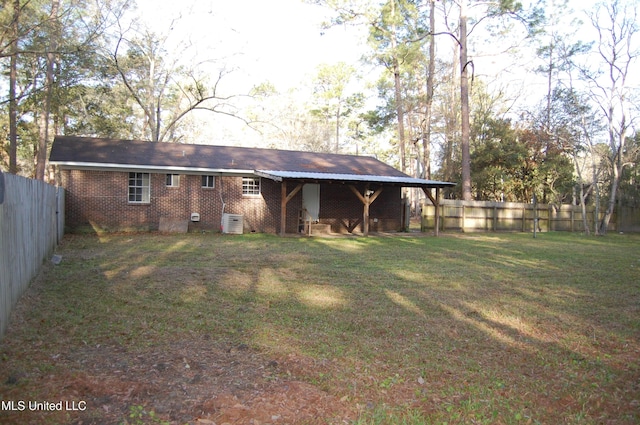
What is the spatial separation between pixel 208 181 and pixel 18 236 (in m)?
11.6

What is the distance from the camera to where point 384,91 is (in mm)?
33125

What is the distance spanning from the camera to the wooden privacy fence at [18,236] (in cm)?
471

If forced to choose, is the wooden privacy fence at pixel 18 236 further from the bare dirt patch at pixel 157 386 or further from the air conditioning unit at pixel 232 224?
the air conditioning unit at pixel 232 224

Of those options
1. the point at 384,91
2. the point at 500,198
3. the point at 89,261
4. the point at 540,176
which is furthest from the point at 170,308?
the point at 384,91

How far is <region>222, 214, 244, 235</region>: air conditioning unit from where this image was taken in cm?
1688

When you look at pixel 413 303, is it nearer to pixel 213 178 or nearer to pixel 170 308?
pixel 170 308

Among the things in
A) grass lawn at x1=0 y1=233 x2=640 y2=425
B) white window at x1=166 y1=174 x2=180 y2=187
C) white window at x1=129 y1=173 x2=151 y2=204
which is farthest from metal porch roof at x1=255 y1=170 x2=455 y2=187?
grass lawn at x1=0 y1=233 x2=640 y2=425

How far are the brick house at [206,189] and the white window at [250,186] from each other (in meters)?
0.04

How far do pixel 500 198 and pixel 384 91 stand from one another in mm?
11451

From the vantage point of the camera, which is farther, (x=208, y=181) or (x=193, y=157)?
(x=193, y=157)

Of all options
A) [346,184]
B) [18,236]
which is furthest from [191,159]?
[18,236]

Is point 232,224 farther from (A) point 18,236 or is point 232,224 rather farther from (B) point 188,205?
(A) point 18,236

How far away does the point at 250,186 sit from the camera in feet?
58.1

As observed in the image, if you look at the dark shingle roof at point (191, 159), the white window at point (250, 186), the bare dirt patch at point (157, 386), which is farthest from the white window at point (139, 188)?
the bare dirt patch at point (157, 386)
